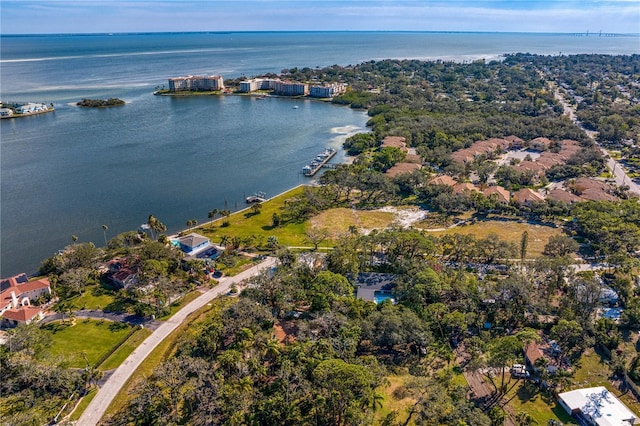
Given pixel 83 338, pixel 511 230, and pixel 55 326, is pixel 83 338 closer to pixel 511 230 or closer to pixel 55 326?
pixel 55 326

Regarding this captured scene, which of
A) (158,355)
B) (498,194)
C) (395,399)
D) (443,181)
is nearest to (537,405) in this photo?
(395,399)

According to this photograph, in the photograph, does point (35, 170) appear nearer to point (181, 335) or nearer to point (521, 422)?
point (181, 335)

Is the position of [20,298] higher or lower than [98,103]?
lower

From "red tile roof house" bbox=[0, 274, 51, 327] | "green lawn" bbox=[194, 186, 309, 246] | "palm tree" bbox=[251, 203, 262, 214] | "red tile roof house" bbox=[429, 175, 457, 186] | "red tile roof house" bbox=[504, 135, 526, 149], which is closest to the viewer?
"red tile roof house" bbox=[0, 274, 51, 327]

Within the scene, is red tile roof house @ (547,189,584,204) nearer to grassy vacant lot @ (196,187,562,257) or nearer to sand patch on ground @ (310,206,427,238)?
grassy vacant lot @ (196,187,562,257)

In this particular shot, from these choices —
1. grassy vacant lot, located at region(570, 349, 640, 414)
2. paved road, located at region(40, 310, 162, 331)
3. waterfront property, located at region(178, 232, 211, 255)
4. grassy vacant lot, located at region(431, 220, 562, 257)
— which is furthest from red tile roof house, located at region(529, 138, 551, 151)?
paved road, located at region(40, 310, 162, 331)

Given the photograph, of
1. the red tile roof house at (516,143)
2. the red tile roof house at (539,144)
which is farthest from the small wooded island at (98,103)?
the red tile roof house at (539,144)

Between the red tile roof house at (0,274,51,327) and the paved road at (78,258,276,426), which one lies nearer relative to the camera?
the paved road at (78,258,276,426)
